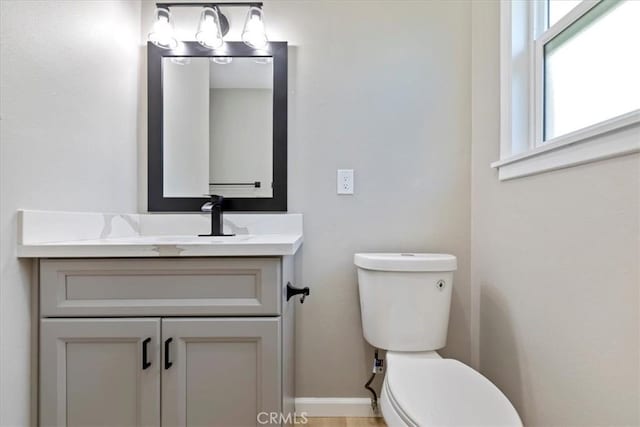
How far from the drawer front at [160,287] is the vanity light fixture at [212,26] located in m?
1.00

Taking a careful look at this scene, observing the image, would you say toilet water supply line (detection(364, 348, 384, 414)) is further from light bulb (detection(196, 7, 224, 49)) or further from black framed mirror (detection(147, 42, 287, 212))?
light bulb (detection(196, 7, 224, 49))

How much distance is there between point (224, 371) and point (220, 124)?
1017mm

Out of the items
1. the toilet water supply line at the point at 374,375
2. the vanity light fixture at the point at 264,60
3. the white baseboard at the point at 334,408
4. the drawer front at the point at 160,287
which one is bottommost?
the white baseboard at the point at 334,408

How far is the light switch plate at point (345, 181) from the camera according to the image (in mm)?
1391

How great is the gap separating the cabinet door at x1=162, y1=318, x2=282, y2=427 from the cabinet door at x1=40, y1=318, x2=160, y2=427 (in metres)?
0.06

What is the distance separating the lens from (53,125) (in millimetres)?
937

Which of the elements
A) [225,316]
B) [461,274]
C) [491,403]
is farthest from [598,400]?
[225,316]

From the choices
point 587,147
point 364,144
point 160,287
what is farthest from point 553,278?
point 160,287

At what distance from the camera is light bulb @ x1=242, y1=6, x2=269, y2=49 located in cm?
132

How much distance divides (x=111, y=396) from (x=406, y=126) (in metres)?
1.42

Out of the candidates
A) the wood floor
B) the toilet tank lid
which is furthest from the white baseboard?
the toilet tank lid

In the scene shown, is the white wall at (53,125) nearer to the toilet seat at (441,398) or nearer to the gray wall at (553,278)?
the toilet seat at (441,398)

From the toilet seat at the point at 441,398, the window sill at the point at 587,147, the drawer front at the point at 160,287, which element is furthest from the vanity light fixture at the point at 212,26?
the toilet seat at the point at 441,398

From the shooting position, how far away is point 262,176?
1.40 m
